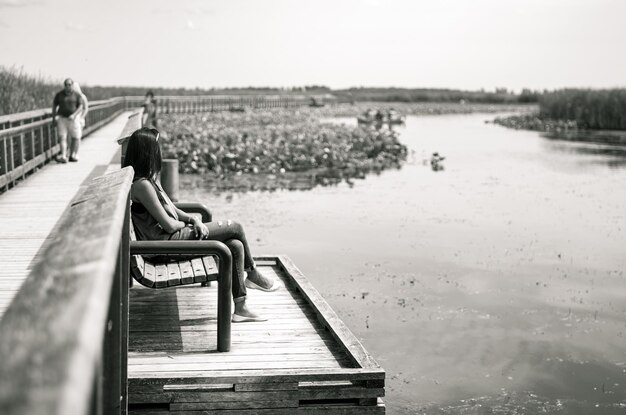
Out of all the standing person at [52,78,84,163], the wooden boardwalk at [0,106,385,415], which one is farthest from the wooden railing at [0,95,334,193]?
the wooden boardwalk at [0,106,385,415]

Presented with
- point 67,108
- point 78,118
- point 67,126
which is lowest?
point 67,126

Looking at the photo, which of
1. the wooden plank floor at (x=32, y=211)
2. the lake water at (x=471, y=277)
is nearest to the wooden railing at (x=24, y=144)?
the wooden plank floor at (x=32, y=211)

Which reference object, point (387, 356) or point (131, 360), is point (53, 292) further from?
point (387, 356)

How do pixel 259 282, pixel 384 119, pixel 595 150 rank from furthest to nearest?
pixel 384 119 < pixel 595 150 < pixel 259 282

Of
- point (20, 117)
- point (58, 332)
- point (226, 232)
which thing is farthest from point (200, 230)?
point (20, 117)

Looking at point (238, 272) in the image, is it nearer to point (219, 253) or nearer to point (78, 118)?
point (219, 253)

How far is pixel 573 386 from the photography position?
713 centimetres

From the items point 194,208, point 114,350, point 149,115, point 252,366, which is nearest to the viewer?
point 114,350

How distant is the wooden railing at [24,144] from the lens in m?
11.6

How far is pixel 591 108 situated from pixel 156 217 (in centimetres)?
4952

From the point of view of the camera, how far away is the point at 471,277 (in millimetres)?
10945

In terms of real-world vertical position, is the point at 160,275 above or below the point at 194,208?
below

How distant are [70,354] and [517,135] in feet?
146

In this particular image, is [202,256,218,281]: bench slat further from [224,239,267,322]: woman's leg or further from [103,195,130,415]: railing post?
[103,195,130,415]: railing post
